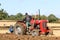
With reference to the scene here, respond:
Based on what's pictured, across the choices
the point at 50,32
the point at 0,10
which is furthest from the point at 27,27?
the point at 0,10

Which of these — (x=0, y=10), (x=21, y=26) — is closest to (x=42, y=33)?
(x=21, y=26)

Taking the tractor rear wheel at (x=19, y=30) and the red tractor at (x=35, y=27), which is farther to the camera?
the tractor rear wheel at (x=19, y=30)

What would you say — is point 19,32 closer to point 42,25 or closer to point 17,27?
point 17,27

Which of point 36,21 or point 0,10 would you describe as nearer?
point 36,21

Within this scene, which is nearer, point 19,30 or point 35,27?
point 35,27

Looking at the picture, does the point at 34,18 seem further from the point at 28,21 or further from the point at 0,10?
the point at 0,10

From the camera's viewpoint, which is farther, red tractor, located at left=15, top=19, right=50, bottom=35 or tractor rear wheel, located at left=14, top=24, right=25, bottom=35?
tractor rear wheel, located at left=14, top=24, right=25, bottom=35

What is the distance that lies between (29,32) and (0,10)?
151 feet

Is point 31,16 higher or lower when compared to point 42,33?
higher

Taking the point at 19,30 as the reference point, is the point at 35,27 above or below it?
above

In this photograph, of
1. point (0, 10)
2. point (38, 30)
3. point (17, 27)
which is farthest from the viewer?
point (0, 10)

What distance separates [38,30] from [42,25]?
627 millimetres

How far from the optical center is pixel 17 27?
806 inches

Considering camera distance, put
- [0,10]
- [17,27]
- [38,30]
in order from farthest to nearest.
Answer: [0,10], [17,27], [38,30]
